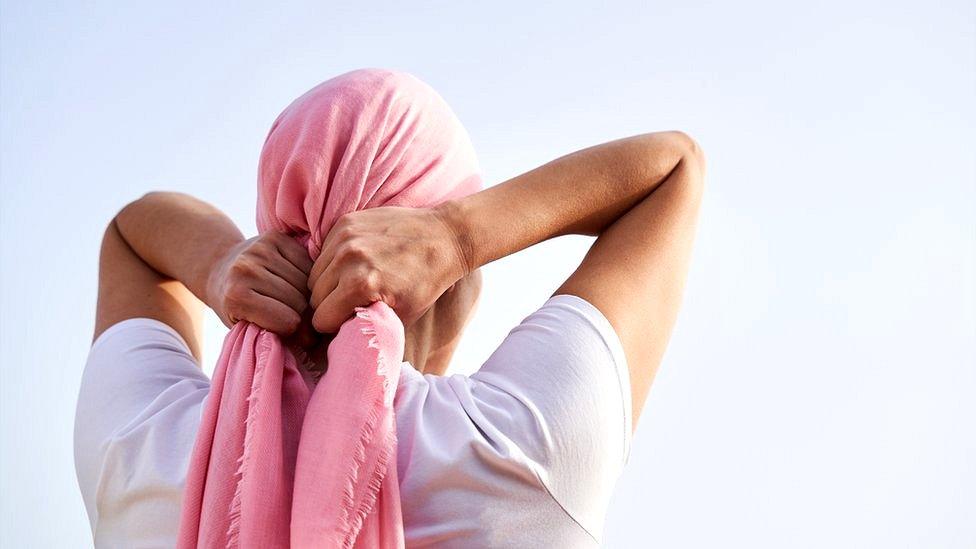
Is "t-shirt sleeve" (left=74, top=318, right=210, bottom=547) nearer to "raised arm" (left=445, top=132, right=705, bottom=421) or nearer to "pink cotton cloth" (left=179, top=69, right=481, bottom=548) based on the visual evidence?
"pink cotton cloth" (left=179, top=69, right=481, bottom=548)

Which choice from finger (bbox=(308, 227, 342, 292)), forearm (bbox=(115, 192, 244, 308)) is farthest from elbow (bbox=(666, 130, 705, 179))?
forearm (bbox=(115, 192, 244, 308))

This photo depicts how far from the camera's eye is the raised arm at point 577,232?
994mm

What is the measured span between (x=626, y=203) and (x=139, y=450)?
589mm

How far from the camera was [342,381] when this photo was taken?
92cm

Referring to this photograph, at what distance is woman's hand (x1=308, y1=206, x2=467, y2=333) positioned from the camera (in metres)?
0.97

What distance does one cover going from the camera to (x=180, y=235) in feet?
4.47

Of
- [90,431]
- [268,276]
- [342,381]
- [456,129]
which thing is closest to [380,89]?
[456,129]

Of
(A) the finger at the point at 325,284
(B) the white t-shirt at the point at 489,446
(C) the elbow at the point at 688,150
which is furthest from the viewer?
(C) the elbow at the point at 688,150

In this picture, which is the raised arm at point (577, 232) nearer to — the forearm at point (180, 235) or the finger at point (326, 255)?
the finger at point (326, 255)

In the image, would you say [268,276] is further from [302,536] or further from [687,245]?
[687,245]

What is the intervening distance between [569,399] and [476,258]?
20 centimetres

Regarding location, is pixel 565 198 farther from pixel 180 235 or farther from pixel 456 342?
pixel 180 235

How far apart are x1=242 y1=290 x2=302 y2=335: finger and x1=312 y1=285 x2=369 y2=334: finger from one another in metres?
0.02

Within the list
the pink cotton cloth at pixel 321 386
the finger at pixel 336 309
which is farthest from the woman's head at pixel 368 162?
the finger at pixel 336 309
